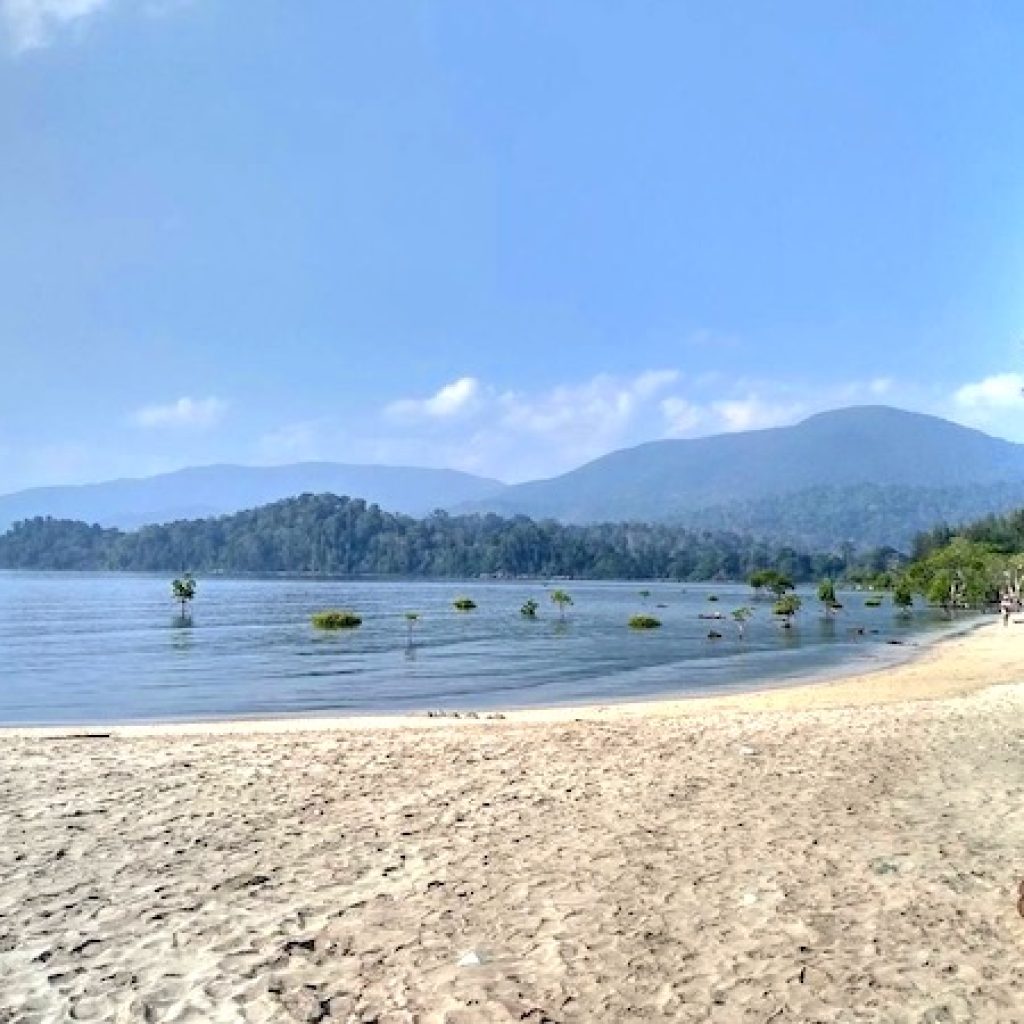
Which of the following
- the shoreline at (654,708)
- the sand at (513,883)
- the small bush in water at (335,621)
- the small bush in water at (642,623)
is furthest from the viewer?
the small bush in water at (642,623)

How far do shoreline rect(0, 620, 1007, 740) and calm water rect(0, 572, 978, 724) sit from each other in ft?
6.08

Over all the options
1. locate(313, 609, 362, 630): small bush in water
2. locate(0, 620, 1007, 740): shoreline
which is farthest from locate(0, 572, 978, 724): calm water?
locate(0, 620, 1007, 740): shoreline

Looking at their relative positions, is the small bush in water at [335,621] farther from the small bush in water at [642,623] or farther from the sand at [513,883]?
the sand at [513,883]

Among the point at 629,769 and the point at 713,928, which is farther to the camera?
the point at 629,769

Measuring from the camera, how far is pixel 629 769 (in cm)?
1276

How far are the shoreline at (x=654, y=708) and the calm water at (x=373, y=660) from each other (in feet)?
6.08

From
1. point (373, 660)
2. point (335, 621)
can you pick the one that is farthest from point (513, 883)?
point (335, 621)

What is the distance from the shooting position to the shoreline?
20344 mm

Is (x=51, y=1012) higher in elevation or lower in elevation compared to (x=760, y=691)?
higher

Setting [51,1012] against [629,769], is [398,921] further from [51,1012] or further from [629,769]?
[629,769]

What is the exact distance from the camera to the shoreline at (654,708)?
66.7ft

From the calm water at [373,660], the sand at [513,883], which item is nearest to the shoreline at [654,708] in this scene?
the calm water at [373,660]

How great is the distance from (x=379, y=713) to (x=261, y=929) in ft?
63.7

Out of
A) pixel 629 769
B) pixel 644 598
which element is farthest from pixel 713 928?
pixel 644 598
